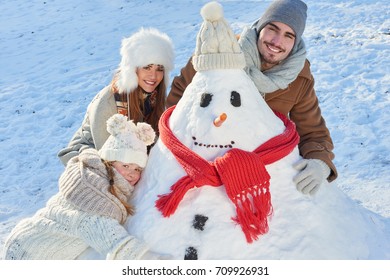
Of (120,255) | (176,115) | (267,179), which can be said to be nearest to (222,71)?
(176,115)

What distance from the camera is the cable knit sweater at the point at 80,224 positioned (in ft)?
6.82

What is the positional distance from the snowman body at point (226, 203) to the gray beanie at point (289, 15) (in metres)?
0.64

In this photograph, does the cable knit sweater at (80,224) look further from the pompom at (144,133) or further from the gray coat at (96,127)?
the gray coat at (96,127)

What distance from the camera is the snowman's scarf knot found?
1.97 metres

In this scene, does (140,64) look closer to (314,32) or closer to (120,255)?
(120,255)

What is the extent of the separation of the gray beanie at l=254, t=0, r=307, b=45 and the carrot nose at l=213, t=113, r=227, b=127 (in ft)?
2.92

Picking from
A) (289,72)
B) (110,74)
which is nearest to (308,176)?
(289,72)

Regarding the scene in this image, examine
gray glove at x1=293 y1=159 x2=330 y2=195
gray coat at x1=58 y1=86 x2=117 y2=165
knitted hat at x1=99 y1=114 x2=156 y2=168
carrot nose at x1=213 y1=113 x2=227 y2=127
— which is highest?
carrot nose at x1=213 y1=113 x2=227 y2=127

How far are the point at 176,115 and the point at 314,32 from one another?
5.71m

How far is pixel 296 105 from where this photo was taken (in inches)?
115

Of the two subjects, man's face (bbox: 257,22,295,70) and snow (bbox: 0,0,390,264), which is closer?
man's face (bbox: 257,22,295,70)

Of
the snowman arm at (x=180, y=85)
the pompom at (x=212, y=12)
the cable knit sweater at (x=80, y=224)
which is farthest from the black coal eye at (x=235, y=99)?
the snowman arm at (x=180, y=85)

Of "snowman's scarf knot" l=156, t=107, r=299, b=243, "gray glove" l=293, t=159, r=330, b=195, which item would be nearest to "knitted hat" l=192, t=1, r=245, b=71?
"snowman's scarf knot" l=156, t=107, r=299, b=243

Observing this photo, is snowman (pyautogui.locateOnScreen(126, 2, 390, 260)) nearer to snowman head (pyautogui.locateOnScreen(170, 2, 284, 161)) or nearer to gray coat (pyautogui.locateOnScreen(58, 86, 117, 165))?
snowman head (pyautogui.locateOnScreen(170, 2, 284, 161))
